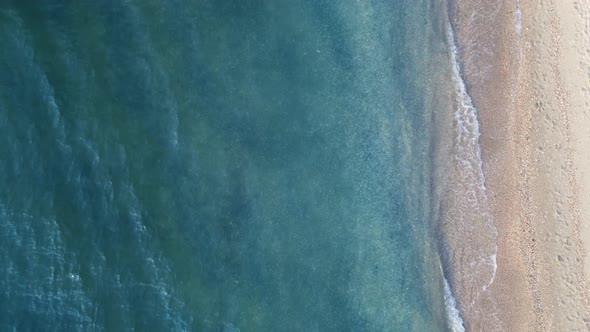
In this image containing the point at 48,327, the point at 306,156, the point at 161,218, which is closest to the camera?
the point at 48,327

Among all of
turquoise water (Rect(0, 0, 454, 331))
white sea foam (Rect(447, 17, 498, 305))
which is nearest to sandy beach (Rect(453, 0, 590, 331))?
white sea foam (Rect(447, 17, 498, 305))

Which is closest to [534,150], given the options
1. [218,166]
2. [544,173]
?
[544,173]

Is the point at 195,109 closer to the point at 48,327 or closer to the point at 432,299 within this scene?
the point at 48,327

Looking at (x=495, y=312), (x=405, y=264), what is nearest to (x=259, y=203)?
(x=405, y=264)

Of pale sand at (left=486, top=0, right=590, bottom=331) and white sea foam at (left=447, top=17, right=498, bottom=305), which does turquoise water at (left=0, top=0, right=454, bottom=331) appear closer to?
white sea foam at (left=447, top=17, right=498, bottom=305)

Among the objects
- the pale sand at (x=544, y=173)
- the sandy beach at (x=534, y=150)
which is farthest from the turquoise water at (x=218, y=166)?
the pale sand at (x=544, y=173)
